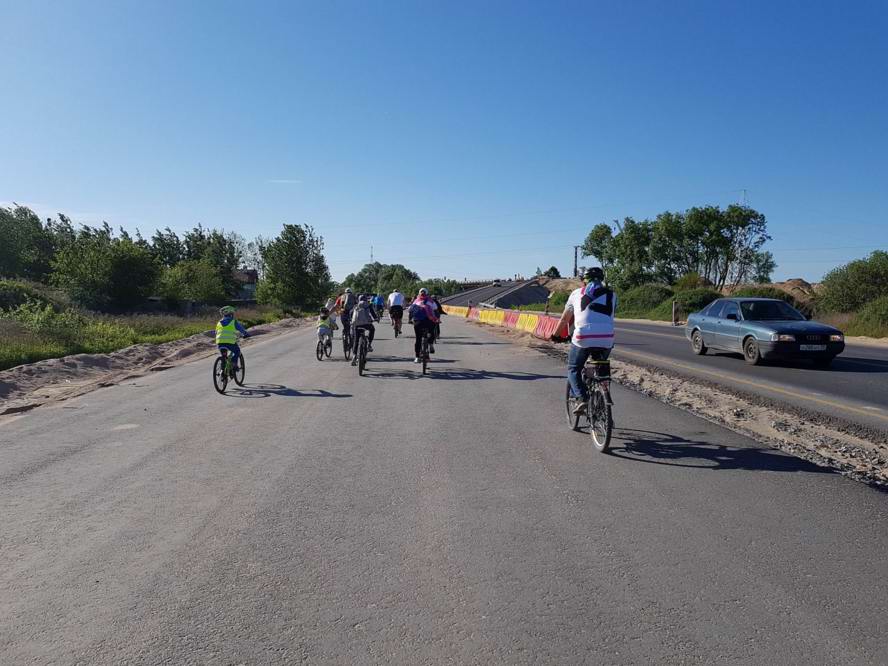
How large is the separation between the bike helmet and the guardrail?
7.40 metres

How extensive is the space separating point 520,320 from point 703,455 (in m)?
23.8

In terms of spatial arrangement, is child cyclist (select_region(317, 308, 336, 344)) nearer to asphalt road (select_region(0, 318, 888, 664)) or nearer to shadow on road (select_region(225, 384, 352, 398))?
shadow on road (select_region(225, 384, 352, 398))

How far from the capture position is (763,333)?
14.5 meters

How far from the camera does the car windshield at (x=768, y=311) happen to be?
15414mm

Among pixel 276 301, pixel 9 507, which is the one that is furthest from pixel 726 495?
pixel 276 301

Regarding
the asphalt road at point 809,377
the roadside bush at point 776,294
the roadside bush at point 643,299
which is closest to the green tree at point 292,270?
the roadside bush at point 643,299

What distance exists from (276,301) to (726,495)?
225 ft

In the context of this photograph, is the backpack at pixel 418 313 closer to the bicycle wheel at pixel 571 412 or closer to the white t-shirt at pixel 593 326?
the bicycle wheel at pixel 571 412

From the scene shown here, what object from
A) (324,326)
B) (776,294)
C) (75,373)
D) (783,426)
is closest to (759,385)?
(783,426)

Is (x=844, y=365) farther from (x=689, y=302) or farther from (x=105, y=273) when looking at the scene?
(x=105, y=273)

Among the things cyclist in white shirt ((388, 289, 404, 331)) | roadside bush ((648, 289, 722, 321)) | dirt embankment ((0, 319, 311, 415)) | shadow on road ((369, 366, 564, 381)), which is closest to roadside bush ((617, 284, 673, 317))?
roadside bush ((648, 289, 722, 321))

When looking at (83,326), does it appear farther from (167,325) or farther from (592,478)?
(592,478)

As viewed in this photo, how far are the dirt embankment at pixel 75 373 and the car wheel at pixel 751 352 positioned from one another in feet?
46.4

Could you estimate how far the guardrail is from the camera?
2433 centimetres
